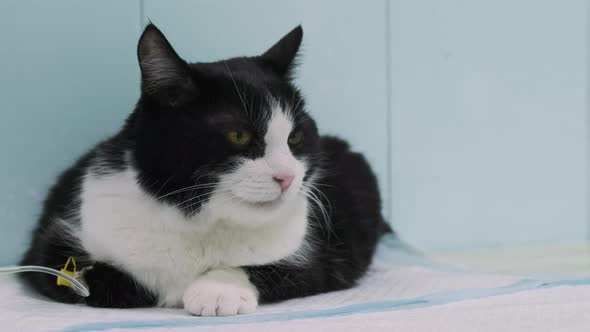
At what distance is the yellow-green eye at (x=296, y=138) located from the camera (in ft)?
3.99

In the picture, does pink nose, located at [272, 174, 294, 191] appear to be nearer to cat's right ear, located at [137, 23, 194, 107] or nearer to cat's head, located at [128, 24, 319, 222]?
cat's head, located at [128, 24, 319, 222]

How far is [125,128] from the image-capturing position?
1236mm

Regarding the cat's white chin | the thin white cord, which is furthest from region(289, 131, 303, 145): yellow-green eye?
the thin white cord

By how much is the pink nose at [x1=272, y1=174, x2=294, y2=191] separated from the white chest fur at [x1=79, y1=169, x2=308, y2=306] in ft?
0.24

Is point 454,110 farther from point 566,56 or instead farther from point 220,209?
point 220,209

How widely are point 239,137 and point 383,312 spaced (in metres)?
0.39

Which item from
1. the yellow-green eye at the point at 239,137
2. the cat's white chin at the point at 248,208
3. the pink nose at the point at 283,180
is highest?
the yellow-green eye at the point at 239,137

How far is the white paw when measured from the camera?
3.59 ft

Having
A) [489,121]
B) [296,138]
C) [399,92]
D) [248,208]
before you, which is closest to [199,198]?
[248,208]

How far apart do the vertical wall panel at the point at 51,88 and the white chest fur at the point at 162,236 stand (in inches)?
18.0

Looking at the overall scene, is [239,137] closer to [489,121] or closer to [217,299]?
[217,299]

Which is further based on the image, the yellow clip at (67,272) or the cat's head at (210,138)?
the yellow clip at (67,272)

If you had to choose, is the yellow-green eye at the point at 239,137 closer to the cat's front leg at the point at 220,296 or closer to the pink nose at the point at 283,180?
the pink nose at the point at 283,180

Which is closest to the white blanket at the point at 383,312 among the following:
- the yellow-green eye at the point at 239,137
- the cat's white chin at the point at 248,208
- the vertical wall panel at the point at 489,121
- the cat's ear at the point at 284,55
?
the cat's white chin at the point at 248,208
